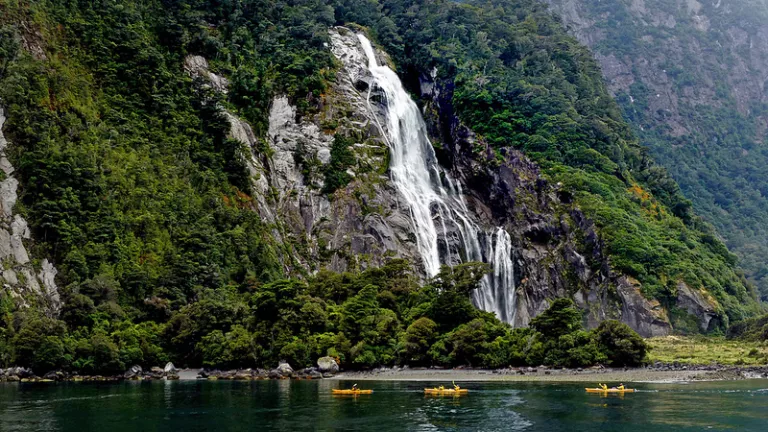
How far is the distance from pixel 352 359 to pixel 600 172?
5186 centimetres

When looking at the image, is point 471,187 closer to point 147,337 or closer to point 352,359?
point 352,359

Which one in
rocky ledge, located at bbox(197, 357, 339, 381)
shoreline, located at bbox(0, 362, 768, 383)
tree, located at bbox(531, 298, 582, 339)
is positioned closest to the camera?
shoreline, located at bbox(0, 362, 768, 383)

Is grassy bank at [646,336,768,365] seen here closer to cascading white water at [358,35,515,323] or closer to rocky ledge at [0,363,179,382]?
cascading white water at [358,35,515,323]

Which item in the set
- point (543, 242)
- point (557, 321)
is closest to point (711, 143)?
point (543, 242)

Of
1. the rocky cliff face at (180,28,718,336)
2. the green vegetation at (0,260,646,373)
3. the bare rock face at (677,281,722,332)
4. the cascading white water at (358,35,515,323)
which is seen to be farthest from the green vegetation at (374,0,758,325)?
the green vegetation at (0,260,646,373)

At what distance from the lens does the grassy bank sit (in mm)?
65000

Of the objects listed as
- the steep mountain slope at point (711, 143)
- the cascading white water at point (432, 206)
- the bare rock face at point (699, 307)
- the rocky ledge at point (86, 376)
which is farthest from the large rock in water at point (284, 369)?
the steep mountain slope at point (711, 143)

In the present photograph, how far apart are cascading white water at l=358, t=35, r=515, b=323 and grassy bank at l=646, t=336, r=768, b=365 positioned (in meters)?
17.6

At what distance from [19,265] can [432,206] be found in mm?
45836

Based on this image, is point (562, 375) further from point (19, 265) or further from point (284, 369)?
point (19, 265)

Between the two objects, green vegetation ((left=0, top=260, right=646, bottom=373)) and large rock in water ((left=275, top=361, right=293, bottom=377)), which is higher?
green vegetation ((left=0, top=260, right=646, bottom=373))

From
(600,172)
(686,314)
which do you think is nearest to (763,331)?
(686,314)

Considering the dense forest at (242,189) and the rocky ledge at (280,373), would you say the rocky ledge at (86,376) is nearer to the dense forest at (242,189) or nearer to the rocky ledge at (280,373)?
the dense forest at (242,189)

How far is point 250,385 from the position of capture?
5628cm
